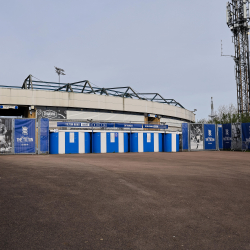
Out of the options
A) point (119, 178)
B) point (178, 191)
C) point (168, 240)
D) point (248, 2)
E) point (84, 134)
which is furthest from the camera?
point (248, 2)

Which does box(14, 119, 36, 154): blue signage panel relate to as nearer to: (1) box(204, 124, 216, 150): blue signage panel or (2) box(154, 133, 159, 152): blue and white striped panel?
(2) box(154, 133, 159, 152): blue and white striped panel

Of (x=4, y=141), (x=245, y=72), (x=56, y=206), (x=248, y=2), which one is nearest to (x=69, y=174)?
(x=56, y=206)

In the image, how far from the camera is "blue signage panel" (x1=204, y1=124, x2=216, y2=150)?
87.1 feet

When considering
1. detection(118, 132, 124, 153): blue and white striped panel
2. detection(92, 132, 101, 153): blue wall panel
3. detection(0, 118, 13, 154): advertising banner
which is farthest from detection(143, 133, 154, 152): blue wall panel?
detection(0, 118, 13, 154): advertising banner

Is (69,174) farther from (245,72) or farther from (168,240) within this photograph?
(245,72)

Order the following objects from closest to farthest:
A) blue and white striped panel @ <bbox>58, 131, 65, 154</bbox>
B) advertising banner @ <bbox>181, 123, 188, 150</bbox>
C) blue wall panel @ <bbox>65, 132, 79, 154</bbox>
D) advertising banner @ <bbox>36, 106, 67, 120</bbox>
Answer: blue and white striped panel @ <bbox>58, 131, 65, 154</bbox> < blue wall panel @ <bbox>65, 132, 79, 154</bbox> < advertising banner @ <bbox>181, 123, 188, 150</bbox> < advertising banner @ <bbox>36, 106, 67, 120</bbox>

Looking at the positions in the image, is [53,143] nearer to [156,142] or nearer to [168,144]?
[156,142]

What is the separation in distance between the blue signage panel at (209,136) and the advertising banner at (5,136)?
19.5m

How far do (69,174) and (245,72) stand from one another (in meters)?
46.6

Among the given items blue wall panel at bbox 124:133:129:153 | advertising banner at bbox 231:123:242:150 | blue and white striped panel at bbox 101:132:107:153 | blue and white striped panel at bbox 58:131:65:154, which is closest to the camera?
blue and white striped panel at bbox 58:131:65:154

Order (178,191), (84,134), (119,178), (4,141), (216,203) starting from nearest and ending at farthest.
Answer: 1. (216,203)
2. (178,191)
3. (119,178)
4. (4,141)
5. (84,134)

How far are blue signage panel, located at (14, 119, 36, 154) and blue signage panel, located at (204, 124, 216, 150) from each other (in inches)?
704

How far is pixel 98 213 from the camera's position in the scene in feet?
15.1

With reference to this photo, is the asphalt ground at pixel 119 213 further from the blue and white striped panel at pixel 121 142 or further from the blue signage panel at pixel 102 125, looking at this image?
the blue and white striped panel at pixel 121 142
